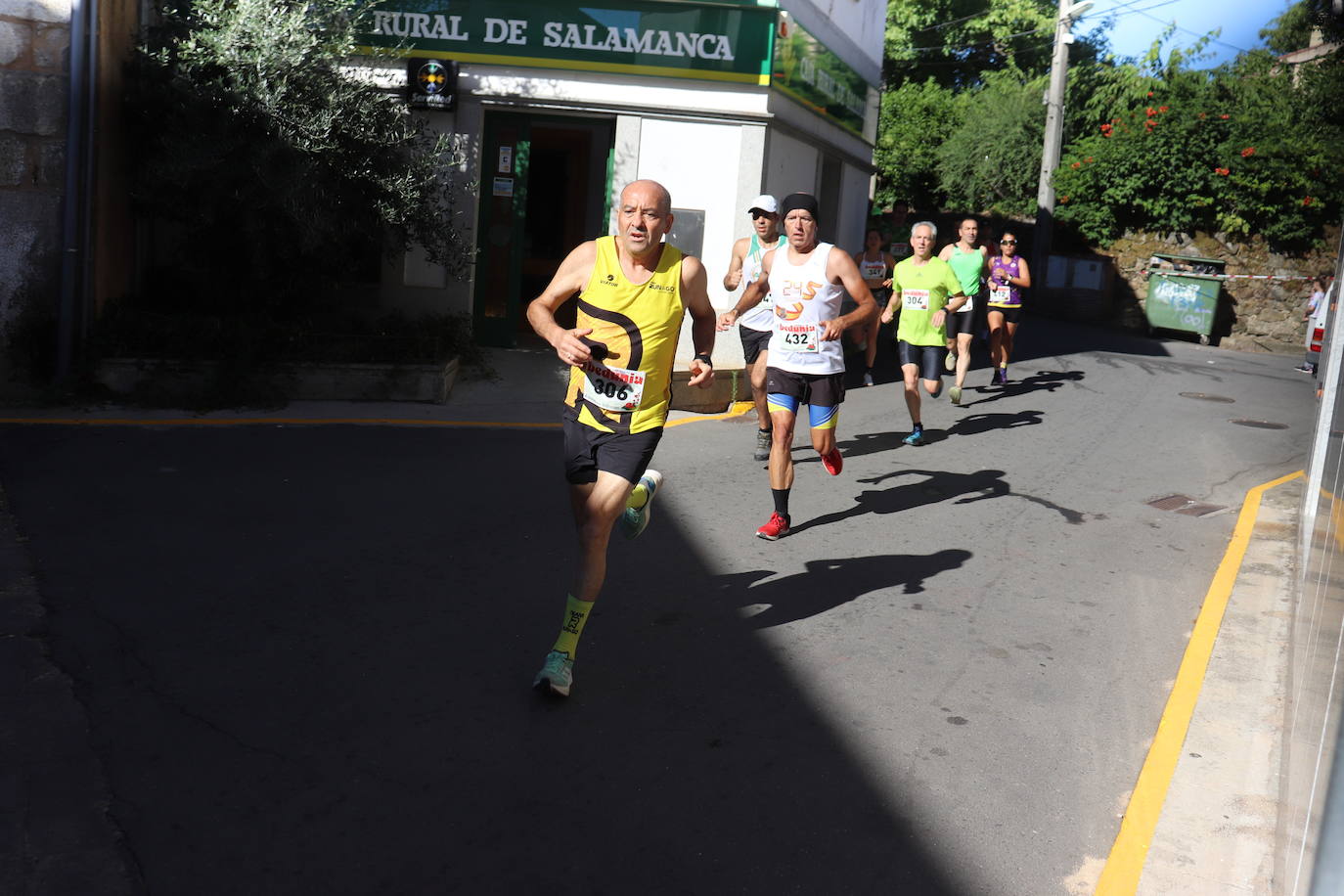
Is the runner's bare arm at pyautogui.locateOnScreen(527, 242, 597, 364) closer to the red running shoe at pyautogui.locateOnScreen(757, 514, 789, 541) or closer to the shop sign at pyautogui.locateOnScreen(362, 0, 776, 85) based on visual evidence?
the red running shoe at pyautogui.locateOnScreen(757, 514, 789, 541)

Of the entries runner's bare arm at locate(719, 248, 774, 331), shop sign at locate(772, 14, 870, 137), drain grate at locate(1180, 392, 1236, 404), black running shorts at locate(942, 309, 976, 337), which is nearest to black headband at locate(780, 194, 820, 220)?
runner's bare arm at locate(719, 248, 774, 331)

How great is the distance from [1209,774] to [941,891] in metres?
1.40

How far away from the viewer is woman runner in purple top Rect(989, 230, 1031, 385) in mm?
14680

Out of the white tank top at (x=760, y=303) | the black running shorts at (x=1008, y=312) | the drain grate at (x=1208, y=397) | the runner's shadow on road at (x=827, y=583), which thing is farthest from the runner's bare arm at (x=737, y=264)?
the drain grate at (x=1208, y=397)

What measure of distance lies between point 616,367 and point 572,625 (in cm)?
101

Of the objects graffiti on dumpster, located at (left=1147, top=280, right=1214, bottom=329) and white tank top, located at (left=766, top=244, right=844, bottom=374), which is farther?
graffiti on dumpster, located at (left=1147, top=280, right=1214, bottom=329)

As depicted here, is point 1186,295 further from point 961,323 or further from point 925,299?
point 925,299

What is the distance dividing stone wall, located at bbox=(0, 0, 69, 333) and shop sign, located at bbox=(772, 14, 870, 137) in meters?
7.46

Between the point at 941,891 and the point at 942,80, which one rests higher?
the point at 942,80

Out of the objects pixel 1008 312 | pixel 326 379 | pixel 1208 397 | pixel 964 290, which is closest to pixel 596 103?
pixel 964 290

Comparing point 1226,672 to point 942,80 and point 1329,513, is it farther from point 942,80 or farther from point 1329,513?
point 942,80

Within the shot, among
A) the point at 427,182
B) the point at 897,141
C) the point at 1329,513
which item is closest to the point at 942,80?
the point at 897,141

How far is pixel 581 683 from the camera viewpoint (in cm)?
509

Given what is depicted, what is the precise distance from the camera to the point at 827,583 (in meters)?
6.67
